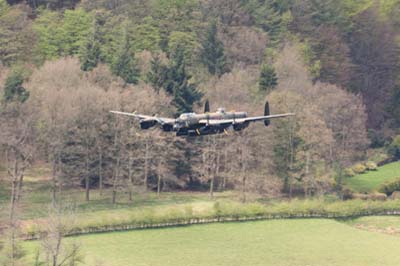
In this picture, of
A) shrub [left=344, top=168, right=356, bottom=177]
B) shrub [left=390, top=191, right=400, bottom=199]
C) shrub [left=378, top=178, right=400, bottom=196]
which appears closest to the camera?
shrub [left=390, top=191, right=400, bottom=199]

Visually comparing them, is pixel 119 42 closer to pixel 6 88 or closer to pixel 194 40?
pixel 194 40

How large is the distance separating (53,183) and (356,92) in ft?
211

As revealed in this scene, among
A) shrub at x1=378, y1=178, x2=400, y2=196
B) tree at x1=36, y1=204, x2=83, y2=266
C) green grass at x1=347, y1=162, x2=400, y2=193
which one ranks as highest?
green grass at x1=347, y1=162, x2=400, y2=193

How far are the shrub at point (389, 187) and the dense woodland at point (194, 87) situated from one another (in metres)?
5.32

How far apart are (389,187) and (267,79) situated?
1897cm

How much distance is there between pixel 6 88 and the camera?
403 ft

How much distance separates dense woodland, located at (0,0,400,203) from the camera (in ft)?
393

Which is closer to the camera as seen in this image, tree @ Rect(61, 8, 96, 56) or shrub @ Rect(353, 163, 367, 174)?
shrub @ Rect(353, 163, 367, 174)

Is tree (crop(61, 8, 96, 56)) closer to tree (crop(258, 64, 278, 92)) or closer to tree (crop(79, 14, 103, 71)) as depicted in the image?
tree (crop(79, 14, 103, 71))

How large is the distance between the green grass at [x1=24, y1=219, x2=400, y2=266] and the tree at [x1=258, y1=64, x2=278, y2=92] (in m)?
24.6

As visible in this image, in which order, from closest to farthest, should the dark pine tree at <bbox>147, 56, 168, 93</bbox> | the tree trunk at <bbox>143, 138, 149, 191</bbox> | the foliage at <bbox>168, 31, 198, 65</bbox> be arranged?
the tree trunk at <bbox>143, 138, 149, 191</bbox> → the dark pine tree at <bbox>147, 56, 168, 93</bbox> → the foliage at <bbox>168, 31, 198, 65</bbox>

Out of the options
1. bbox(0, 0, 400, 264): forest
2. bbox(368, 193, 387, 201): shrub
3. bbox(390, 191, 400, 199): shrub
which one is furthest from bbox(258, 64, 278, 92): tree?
bbox(390, 191, 400, 199): shrub

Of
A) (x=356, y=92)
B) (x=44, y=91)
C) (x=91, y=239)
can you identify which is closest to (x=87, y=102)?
(x=44, y=91)

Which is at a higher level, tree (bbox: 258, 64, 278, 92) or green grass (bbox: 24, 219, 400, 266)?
tree (bbox: 258, 64, 278, 92)
